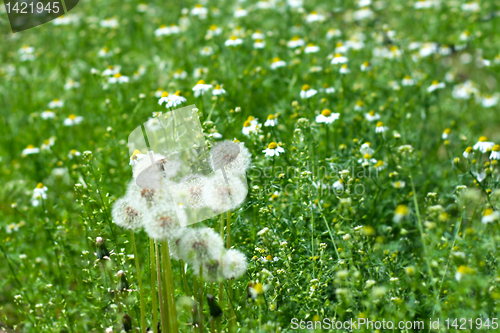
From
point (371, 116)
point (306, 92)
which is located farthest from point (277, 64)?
point (371, 116)

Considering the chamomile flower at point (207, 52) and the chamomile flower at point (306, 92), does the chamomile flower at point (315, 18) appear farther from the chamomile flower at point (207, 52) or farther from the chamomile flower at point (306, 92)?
the chamomile flower at point (306, 92)

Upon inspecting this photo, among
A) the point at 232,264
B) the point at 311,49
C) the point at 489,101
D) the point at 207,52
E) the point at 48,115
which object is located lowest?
the point at 489,101

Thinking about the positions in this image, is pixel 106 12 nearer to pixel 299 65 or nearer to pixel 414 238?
pixel 299 65

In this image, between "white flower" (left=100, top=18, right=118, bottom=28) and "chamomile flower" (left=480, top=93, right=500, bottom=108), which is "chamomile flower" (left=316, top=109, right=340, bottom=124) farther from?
"white flower" (left=100, top=18, right=118, bottom=28)

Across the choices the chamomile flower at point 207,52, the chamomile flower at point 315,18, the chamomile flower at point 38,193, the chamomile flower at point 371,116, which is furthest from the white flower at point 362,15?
the chamomile flower at point 38,193

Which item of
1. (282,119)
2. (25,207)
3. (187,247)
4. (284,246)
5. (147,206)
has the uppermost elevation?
(147,206)

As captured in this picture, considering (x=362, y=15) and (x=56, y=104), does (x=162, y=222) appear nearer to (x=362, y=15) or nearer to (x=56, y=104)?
(x=56, y=104)

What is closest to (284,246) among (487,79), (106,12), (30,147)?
(30,147)
